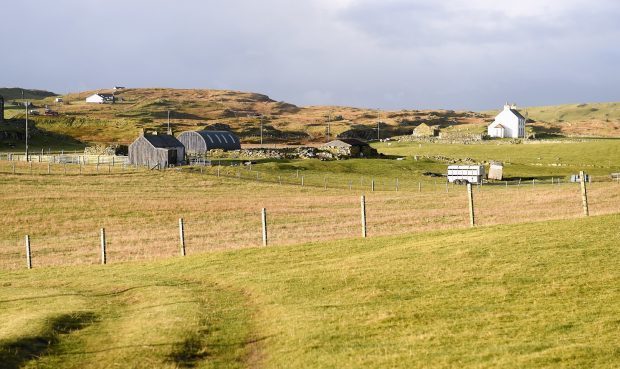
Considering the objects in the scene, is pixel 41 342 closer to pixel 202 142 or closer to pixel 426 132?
pixel 202 142

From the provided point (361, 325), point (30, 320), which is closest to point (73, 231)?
point (30, 320)

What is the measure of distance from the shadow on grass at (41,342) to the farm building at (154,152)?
81.0 m

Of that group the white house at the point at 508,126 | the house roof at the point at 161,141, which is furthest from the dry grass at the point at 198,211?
the white house at the point at 508,126

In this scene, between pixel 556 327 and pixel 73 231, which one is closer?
pixel 556 327

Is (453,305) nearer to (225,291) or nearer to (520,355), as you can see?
(520,355)

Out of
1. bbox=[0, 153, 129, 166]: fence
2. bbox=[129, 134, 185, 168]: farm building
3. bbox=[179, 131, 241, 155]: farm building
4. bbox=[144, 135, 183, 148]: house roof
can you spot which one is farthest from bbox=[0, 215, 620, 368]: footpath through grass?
bbox=[179, 131, 241, 155]: farm building

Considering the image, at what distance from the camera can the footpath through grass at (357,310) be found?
48.1ft

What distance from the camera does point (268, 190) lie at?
8125 cm

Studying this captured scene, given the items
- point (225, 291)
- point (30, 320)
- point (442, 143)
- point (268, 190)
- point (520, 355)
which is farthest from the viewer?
point (442, 143)

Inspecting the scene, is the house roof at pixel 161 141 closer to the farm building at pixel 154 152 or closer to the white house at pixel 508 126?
the farm building at pixel 154 152

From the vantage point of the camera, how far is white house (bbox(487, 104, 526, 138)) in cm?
18338

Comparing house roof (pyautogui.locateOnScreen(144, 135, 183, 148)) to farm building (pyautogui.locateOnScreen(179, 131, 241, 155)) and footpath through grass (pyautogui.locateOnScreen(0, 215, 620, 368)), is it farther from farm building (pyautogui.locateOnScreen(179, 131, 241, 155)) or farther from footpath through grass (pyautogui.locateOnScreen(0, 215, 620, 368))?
footpath through grass (pyautogui.locateOnScreen(0, 215, 620, 368))

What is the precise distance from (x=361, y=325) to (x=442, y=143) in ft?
504

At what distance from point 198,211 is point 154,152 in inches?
1527
